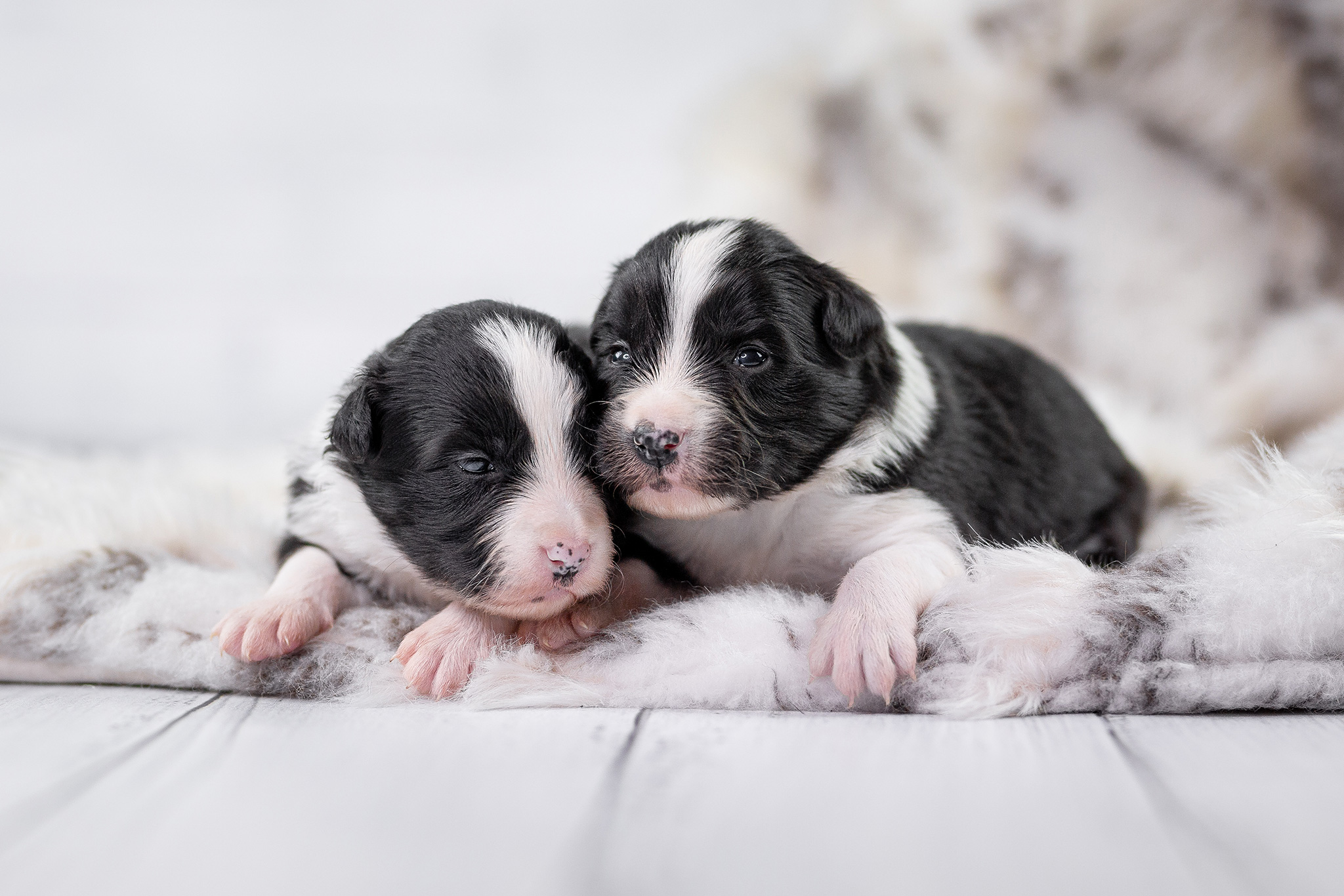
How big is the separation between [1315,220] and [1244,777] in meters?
4.22

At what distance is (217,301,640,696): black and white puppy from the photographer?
Answer: 8.75 ft

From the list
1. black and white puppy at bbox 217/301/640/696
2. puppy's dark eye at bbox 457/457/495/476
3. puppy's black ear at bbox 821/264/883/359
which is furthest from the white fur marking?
puppy's dark eye at bbox 457/457/495/476

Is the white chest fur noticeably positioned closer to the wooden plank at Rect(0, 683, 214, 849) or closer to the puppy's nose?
the puppy's nose

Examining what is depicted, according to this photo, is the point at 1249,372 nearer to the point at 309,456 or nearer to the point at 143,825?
the point at 309,456

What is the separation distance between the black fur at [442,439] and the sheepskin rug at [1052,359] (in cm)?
29

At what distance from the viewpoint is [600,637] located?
→ 2789 millimetres

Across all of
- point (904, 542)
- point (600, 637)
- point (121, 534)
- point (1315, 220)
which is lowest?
point (121, 534)

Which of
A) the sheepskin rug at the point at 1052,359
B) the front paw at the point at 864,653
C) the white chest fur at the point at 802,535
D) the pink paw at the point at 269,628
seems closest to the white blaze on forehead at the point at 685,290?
the white chest fur at the point at 802,535

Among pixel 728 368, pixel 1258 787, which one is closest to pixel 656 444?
pixel 728 368

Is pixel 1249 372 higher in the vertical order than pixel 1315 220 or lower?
lower

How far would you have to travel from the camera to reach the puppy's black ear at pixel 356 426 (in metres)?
2.87

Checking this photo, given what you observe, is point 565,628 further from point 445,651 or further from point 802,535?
point 802,535

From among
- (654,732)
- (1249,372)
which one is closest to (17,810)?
(654,732)

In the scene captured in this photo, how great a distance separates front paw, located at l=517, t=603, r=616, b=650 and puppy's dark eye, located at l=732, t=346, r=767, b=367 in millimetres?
784
